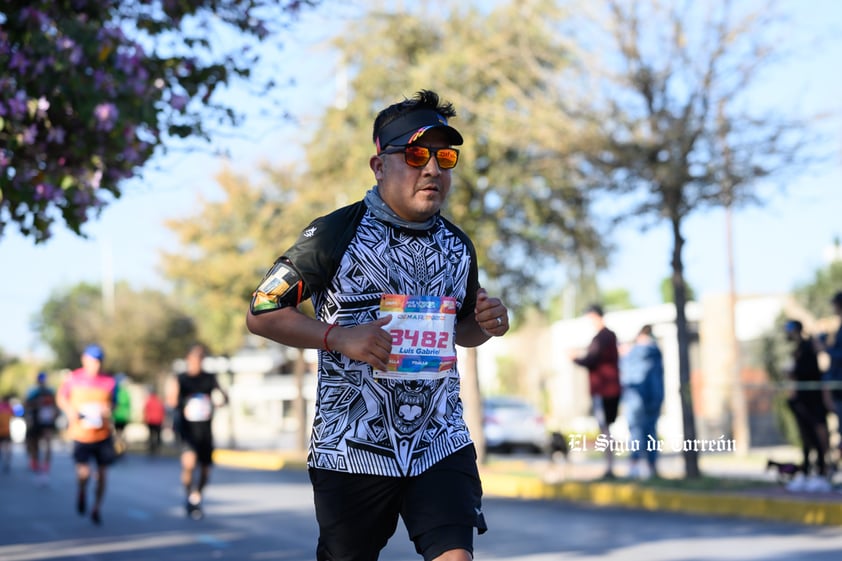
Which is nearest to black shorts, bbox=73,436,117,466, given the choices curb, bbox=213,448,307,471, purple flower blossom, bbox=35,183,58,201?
purple flower blossom, bbox=35,183,58,201

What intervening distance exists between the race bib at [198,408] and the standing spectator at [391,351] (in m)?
10.5

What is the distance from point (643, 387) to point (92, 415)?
20.2 ft

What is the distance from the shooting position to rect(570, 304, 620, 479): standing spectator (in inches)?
632

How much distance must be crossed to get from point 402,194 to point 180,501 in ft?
46.7

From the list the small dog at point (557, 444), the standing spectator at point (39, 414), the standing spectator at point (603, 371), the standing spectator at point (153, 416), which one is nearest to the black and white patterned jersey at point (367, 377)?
the standing spectator at point (603, 371)

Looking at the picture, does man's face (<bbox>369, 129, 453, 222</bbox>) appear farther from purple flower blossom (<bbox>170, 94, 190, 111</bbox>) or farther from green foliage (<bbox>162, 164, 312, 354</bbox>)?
green foliage (<bbox>162, 164, 312, 354</bbox>)

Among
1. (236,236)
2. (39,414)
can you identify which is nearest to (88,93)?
(39,414)

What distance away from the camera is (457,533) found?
4.42 metres

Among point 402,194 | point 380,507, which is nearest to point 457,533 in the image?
point 380,507

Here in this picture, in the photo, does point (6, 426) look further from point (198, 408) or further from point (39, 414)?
point (198, 408)

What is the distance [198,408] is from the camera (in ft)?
48.9

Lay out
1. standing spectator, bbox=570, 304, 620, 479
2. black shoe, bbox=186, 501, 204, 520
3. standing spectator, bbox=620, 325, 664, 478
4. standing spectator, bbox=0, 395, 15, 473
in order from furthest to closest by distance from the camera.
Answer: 1. standing spectator, bbox=0, 395, 15, 473
2. standing spectator, bbox=570, 304, 620, 479
3. standing spectator, bbox=620, 325, 664, 478
4. black shoe, bbox=186, 501, 204, 520

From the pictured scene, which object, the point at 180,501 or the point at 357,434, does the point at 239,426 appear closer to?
the point at 180,501

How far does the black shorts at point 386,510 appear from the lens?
174 inches
